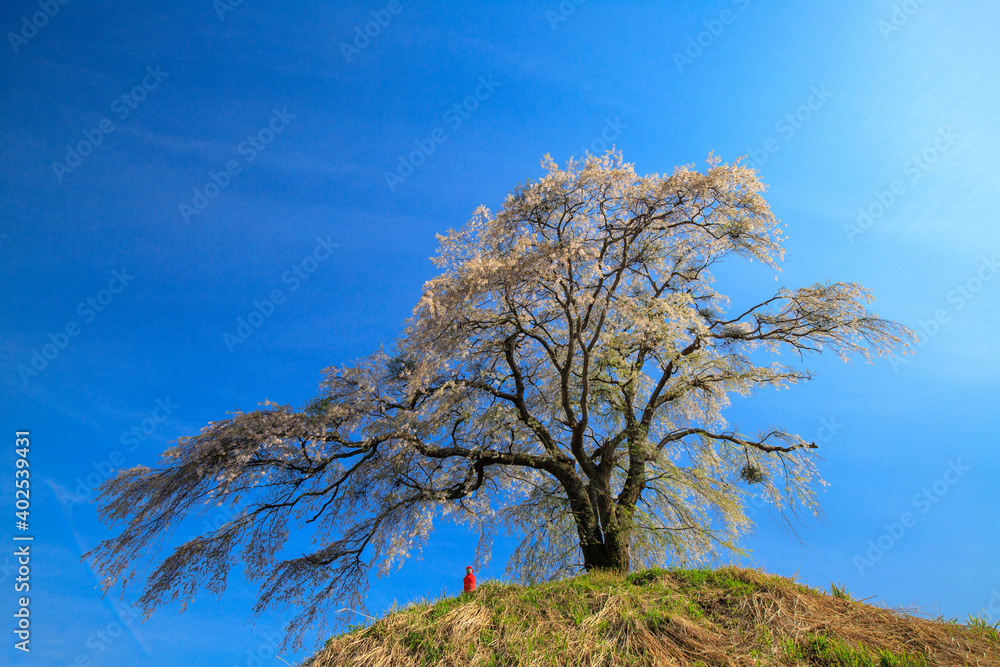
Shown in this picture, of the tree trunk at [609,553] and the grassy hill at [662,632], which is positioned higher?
the tree trunk at [609,553]

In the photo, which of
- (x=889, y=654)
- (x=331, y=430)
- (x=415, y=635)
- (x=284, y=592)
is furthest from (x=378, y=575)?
(x=889, y=654)

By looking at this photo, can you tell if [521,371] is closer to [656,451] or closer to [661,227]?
[656,451]

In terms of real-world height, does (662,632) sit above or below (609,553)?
below

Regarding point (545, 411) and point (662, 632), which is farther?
point (545, 411)

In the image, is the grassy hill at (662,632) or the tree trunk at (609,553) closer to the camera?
the grassy hill at (662,632)

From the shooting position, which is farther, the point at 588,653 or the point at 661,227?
the point at 661,227

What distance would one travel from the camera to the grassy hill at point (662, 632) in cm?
630

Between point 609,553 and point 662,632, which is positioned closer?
point 662,632

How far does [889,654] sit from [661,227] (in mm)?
7222

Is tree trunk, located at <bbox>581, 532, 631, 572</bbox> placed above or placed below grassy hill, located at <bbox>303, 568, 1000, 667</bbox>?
above

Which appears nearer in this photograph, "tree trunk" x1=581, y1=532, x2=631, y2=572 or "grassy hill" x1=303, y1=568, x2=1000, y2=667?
"grassy hill" x1=303, y1=568, x2=1000, y2=667

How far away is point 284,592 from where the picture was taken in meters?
11.1

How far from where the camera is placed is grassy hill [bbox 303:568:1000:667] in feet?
20.7

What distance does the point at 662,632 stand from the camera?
6.71 meters
